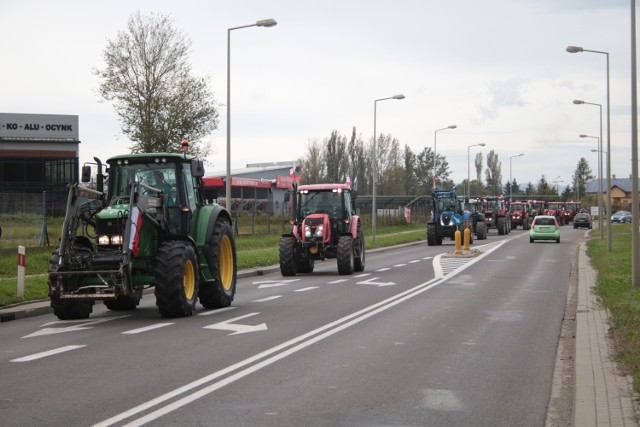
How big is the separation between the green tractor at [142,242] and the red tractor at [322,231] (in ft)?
26.0

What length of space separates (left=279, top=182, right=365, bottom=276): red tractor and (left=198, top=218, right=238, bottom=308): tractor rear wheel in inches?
302

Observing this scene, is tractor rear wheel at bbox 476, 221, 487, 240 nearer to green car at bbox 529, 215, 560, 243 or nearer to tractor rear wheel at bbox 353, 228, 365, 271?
green car at bbox 529, 215, 560, 243

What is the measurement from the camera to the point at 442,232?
4578 cm

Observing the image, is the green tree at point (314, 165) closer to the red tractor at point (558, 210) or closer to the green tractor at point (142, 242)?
the red tractor at point (558, 210)

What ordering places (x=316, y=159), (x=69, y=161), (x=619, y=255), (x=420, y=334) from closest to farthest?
(x=420, y=334), (x=619, y=255), (x=69, y=161), (x=316, y=159)

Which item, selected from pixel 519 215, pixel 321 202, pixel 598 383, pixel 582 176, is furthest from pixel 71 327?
pixel 582 176

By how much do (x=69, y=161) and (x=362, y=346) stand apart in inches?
2483

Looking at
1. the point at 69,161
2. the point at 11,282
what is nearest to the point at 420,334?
the point at 11,282

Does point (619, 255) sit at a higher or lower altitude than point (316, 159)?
lower

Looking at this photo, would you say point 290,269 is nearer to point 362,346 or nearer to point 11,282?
point 11,282

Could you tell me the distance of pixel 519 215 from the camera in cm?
7431

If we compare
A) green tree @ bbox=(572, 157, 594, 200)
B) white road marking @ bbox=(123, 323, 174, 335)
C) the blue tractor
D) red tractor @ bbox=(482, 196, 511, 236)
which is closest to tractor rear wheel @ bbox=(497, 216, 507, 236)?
red tractor @ bbox=(482, 196, 511, 236)

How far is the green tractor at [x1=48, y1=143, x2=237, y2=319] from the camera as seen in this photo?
1256 centimetres

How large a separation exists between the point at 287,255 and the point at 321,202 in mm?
1916
